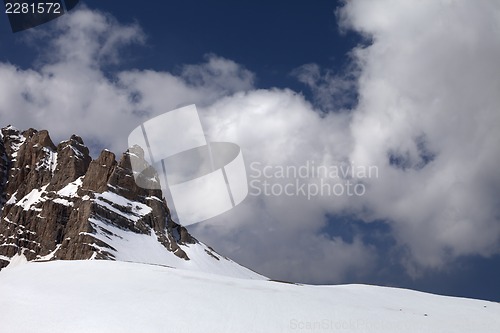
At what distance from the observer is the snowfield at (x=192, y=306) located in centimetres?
2377

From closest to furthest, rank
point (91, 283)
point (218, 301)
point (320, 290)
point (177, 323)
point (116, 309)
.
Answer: point (177, 323), point (116, 309), point (218, 301), point (91, 283), point (320, 290)

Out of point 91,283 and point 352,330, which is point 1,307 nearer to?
point 91,283

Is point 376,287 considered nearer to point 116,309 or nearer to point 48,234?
point 116,309

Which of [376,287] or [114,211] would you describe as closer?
[376,287]

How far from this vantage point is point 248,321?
24500 millimetres

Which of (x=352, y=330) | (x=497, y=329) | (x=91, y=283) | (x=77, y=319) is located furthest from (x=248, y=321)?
(x=497, y=329)

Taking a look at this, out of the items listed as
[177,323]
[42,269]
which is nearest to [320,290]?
[177,323]

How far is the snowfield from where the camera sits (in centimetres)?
2377

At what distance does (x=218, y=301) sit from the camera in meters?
27.7

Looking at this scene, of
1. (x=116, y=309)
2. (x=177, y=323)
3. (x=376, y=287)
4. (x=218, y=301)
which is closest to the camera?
(x=177, y=323)

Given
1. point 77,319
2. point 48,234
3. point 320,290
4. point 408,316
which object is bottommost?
point 77,319

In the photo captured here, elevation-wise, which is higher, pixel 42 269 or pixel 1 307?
pixel 42 269

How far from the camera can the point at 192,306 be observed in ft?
86.2

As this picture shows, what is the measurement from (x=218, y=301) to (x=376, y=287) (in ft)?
61.1
